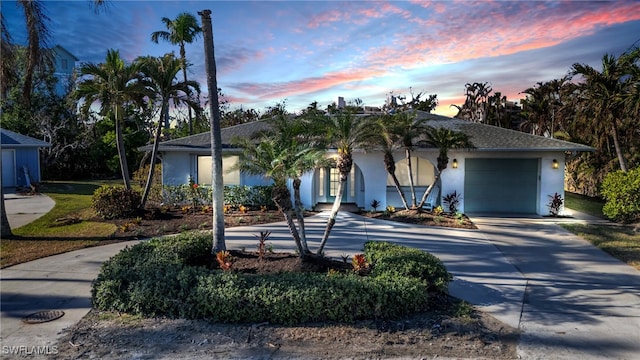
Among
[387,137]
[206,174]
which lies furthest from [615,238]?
[206,174]

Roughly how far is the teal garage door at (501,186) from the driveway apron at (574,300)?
14.7 ft

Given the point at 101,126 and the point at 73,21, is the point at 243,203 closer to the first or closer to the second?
the point at 73,21

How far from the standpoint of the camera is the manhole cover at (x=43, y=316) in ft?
17.4

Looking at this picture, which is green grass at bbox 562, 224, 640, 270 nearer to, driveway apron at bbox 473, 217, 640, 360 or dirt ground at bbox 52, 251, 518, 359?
driveway apron at bbox 473, 217, 640, 360

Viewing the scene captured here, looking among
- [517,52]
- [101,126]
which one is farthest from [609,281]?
[101,126]

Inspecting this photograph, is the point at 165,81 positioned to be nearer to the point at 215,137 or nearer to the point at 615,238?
the point at 215,137

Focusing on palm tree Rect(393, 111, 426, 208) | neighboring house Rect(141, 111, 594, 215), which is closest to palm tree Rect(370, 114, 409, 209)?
palm tree Rect(393, 111, 426, 208)

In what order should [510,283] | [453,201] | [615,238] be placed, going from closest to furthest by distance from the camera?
[510,283] → [615,238] → [453,201]

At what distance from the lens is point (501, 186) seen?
14930mm

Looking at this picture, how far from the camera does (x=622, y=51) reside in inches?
563

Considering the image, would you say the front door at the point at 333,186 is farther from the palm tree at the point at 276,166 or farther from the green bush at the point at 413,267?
the green bush at the point at 413,267

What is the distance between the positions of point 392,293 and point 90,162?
100 ft

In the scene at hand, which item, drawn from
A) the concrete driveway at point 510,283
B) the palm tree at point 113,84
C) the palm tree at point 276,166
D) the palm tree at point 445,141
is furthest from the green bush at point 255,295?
the palm tree at point 113,84
